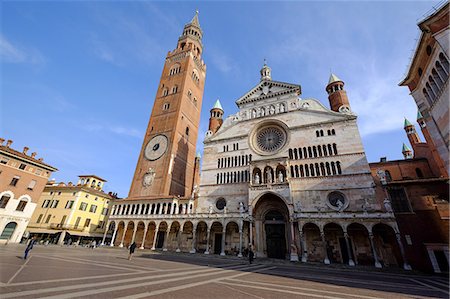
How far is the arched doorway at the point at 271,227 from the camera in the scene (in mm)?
22766

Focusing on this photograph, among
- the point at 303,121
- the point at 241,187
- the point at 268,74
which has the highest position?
the point at 268,74

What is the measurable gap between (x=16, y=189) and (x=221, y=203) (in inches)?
1065

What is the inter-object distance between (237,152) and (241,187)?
5.36 meters

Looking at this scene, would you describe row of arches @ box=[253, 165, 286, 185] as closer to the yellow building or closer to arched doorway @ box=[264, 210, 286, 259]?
arched doorway @ box=[264, 210, 286, 259]

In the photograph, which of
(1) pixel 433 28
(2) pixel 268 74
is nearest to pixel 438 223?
(1) pixel 433 28

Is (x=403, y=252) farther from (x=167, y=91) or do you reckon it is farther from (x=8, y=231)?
(x=167, y=91)

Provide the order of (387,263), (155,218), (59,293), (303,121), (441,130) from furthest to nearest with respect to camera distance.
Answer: (155,218) < (303,121) < (387,263) < (441,130) < (59,293)

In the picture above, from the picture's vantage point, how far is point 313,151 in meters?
25.2

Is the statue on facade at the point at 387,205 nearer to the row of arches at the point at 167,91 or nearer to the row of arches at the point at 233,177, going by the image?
the row of arches at the point at 233,177

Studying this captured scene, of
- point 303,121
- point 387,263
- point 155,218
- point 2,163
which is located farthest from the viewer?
point 155,218

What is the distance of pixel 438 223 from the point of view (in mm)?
17812

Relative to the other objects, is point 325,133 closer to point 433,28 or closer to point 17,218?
point 433,28

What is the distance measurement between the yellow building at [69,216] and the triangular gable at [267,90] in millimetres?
32152

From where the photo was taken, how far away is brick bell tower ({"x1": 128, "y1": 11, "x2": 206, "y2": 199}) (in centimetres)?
3459
